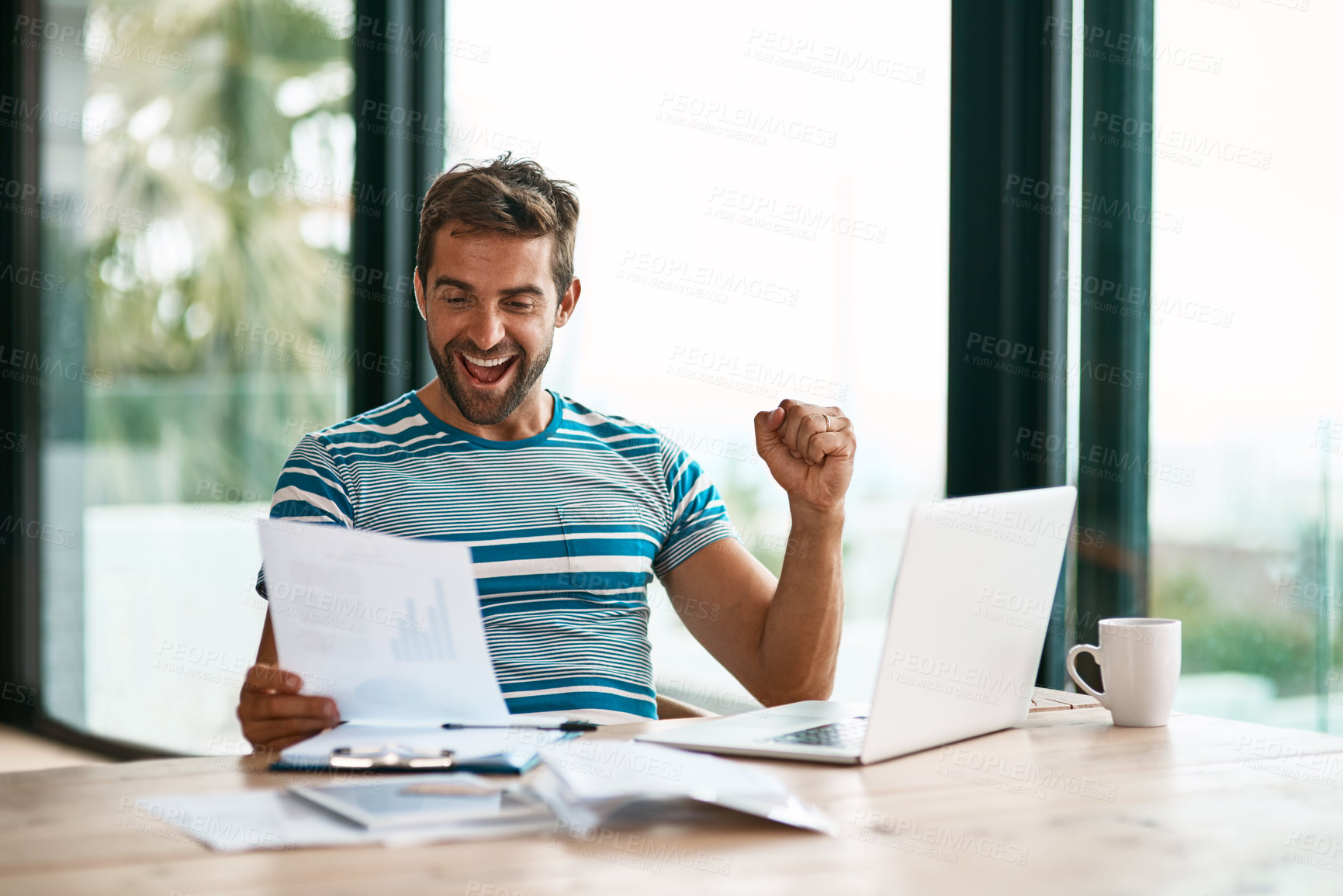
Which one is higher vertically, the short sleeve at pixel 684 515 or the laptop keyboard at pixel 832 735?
the short sleeve at pixel 684 515

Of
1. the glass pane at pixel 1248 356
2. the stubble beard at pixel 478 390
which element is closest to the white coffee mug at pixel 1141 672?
the glass pane at pixel 1248 356

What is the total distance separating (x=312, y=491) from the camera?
5.34 feet

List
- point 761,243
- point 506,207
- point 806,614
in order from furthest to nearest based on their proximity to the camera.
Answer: point 761,243 → point 506,207 → point 806,614

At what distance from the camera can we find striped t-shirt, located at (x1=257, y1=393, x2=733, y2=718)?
5.39ft

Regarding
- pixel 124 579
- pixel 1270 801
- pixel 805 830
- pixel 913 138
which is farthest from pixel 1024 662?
pixel 124 579

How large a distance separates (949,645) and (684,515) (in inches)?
31.0

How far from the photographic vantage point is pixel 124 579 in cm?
351

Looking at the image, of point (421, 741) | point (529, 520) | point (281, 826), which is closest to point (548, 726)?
point (421, 741)

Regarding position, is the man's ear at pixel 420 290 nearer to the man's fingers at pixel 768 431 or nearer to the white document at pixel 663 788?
the man's fingers at pixel 768 431

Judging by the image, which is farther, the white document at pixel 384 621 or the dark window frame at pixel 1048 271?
the dark window frame at pixel 1048 271

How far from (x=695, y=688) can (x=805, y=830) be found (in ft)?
5.22

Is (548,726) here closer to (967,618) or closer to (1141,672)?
(967,618)

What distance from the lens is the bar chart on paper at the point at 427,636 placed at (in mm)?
1125

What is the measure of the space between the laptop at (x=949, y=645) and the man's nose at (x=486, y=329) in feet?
2.38
